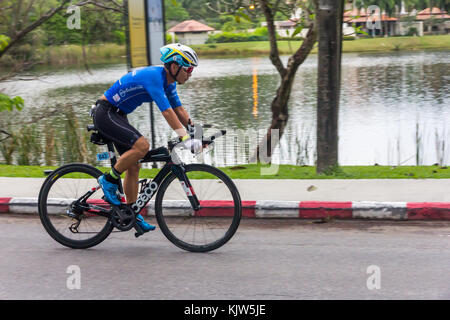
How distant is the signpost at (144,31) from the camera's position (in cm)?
1027

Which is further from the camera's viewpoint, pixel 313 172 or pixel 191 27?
pixel 191 27

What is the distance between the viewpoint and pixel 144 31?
10336 mm

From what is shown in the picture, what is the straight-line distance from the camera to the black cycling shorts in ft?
17.6

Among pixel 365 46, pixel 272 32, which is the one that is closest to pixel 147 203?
pixel 272 32

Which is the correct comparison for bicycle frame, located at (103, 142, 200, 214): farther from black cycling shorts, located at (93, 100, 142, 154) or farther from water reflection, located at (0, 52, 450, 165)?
water reflection, located at (0, 52, 450, 165)

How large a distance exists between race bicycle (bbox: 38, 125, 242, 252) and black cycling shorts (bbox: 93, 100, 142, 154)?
12cm

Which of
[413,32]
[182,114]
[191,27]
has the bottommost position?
[413,32]

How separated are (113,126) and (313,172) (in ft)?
14.1

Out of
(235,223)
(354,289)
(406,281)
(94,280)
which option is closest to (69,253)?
(94,280)

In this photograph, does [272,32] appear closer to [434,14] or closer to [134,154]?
[134,154]

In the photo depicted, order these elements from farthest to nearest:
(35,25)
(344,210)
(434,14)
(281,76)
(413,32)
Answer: (413,32) < (434,14) < (35,25) < (281,76) < (344,210)

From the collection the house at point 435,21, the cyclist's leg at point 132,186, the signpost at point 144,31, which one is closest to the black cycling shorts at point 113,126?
the cyclist's leg at point 132,186

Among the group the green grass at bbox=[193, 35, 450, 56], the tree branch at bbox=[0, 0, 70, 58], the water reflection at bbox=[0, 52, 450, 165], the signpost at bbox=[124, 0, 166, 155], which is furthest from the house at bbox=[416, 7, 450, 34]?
the signpost at bbox=[124, 0, 166, 155]
